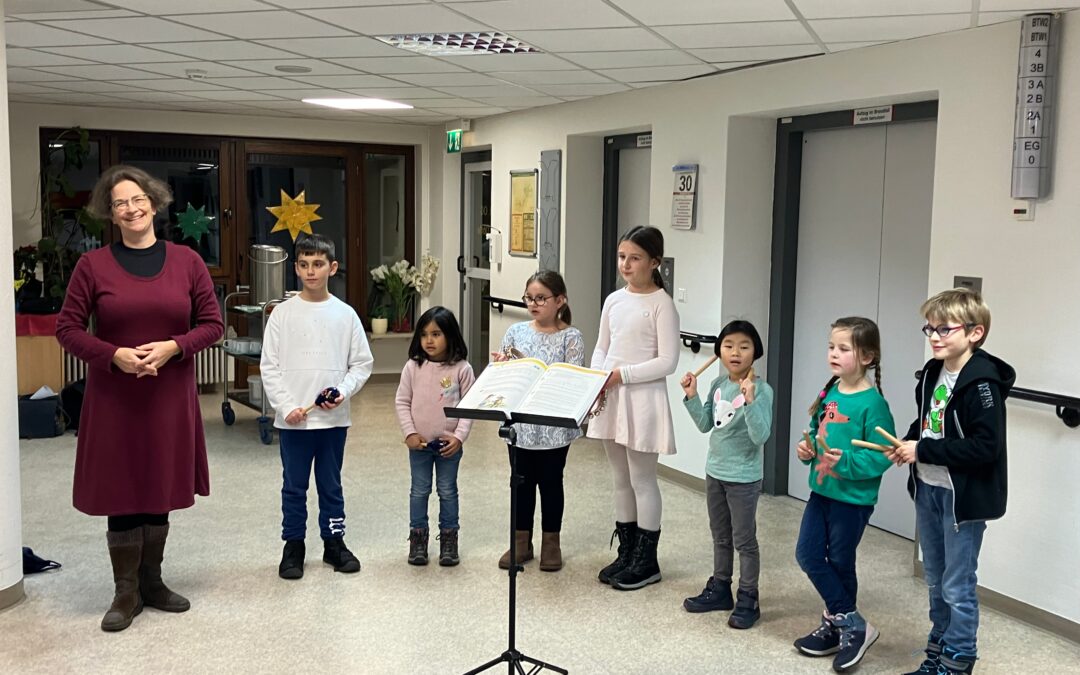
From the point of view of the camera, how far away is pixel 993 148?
3834 mm

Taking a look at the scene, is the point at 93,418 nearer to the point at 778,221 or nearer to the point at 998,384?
the point at 998,384

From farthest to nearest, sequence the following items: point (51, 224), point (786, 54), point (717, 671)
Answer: point (51, 224) < point (786, 54) < point (717, 671)

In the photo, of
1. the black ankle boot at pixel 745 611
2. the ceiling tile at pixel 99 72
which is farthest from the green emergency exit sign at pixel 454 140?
the black ankle boot at pixel 745 611

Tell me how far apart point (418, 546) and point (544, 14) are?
7.26ft

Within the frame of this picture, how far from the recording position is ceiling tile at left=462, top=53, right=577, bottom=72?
5.02 meters

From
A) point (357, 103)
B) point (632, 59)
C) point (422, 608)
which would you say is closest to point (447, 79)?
point (632, 59)

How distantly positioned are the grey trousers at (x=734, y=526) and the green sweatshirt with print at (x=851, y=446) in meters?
0.37

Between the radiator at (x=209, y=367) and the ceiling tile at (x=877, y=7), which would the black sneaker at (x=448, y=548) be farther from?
the radiator at (x=209, y=367)

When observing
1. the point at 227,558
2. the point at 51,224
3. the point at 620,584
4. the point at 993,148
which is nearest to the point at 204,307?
the point at 227,558

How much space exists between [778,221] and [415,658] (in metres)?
3.15

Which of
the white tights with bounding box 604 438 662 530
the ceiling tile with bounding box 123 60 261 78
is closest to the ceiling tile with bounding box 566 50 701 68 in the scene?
the white tights with bounding box 604 438 662 530

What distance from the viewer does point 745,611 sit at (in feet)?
12.0

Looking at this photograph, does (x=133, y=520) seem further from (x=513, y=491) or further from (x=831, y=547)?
(x=831, y=547)

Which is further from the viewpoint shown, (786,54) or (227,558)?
(786,54)
